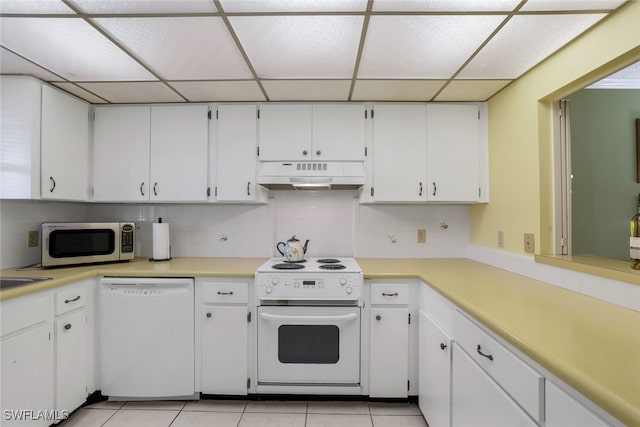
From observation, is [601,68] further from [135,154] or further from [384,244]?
[135,154]

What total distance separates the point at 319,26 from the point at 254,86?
2.63 ft

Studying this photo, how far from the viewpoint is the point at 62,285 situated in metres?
1.77

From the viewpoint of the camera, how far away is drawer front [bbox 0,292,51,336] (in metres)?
1.46

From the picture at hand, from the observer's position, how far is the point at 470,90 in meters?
2.13

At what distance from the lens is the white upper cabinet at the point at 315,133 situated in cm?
233

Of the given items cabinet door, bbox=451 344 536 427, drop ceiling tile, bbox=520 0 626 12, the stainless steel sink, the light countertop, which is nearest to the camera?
the light countertop

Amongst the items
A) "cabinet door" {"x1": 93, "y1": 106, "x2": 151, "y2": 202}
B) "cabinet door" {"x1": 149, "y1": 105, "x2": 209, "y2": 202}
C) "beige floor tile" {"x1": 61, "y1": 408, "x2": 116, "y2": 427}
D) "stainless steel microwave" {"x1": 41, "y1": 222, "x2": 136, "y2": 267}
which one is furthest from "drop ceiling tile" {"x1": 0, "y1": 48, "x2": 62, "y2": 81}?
"beige floor tile" {"x1": 61, "y1": 408, "x2": 116, "y2": 427}

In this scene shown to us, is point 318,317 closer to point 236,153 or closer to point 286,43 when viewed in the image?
point 236,153

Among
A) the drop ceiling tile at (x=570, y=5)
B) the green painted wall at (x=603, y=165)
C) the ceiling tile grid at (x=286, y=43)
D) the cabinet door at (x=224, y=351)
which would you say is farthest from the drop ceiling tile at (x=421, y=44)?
the cabinet door at (x=224, y=351)

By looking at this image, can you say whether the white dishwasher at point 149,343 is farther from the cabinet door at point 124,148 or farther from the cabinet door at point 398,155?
the cabinet door at point 398,155

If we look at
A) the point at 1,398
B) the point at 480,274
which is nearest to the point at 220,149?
the point at 1,398

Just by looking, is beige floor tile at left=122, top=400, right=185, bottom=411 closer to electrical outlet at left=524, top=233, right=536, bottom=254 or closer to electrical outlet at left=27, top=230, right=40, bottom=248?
electrical outlet at left=27, top=230, right=40, bottom=248

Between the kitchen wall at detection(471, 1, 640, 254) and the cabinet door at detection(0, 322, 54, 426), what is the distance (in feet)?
9.56

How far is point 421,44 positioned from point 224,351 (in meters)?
2.21
